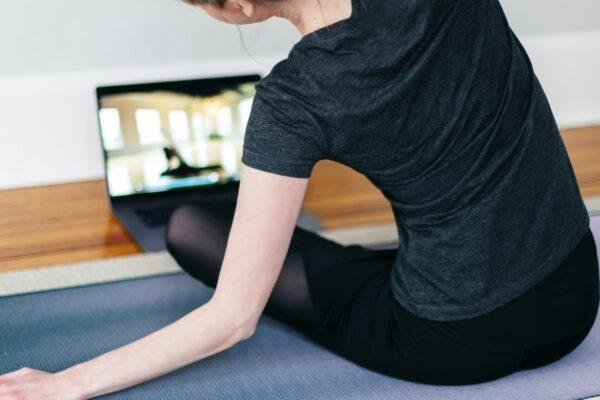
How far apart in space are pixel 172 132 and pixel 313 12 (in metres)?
1.23

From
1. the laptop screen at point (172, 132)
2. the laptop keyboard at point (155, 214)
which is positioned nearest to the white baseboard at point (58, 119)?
the laptop screen at point (172, 132)

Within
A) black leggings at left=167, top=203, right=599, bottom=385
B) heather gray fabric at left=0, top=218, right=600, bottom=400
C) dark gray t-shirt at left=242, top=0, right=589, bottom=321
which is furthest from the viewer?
heather gray fabric at left=0, top=218, right=600, bottom=400

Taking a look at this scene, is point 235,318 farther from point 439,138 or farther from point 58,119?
point 58,119

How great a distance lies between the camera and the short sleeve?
A: 1.01m

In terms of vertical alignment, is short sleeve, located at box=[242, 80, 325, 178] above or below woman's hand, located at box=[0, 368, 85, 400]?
above

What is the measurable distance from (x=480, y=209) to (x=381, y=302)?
0.88ft

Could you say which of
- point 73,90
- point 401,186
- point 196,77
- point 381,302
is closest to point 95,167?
point 73,90

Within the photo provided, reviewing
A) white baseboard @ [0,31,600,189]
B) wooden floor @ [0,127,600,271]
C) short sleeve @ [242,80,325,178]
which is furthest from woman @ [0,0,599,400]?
white baseboard @ [0,31,600,189]

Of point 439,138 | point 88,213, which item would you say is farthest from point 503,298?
point 88,213

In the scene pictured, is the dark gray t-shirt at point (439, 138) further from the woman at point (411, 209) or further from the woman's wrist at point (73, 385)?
the woman's wrist at point (73, 385)

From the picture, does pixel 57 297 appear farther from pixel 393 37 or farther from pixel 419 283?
pixel 393 37

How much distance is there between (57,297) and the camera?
5.56ft

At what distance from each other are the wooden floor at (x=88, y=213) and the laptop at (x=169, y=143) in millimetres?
73

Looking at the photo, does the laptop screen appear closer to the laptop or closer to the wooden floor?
the laptop
